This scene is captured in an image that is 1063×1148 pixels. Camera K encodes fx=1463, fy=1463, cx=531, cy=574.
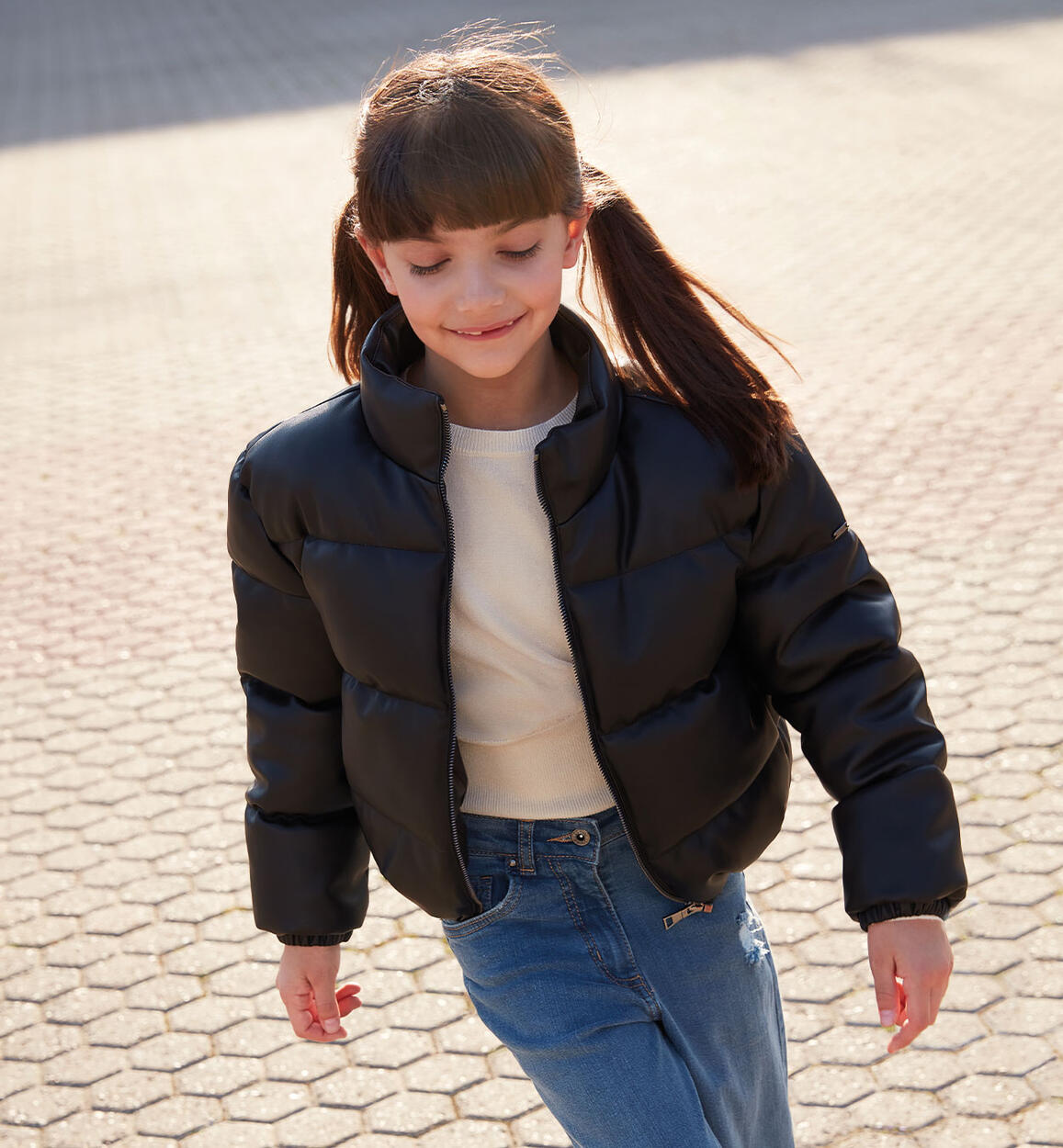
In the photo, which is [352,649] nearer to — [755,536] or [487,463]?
[487,463]

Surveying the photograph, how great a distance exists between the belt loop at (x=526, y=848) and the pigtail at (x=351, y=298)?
73cm

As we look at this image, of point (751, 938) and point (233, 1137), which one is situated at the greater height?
point (751, 938)

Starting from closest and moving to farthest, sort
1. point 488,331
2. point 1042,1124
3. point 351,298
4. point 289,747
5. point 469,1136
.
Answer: point 488,331, point 289,747, point 351,298, point 1042,1124, point 469,1136

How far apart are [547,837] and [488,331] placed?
0.70 m

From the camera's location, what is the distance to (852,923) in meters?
3.73

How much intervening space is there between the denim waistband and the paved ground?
99 centimetres

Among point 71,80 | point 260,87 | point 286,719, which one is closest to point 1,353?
point 286,719

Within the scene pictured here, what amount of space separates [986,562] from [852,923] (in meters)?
2.27

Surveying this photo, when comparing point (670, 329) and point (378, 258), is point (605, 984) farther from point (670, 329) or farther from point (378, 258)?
point (378, 258)

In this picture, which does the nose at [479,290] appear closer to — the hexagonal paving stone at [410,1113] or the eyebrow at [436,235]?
the eyebrow at [436,235]

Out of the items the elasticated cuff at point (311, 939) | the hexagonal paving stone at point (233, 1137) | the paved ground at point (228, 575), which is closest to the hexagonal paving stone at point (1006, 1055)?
the paved ground at point (228, 575)

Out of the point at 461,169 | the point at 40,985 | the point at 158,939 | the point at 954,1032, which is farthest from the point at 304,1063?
the point at 461,169

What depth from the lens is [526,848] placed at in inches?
79.9

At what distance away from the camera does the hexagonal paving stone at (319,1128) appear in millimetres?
3225
